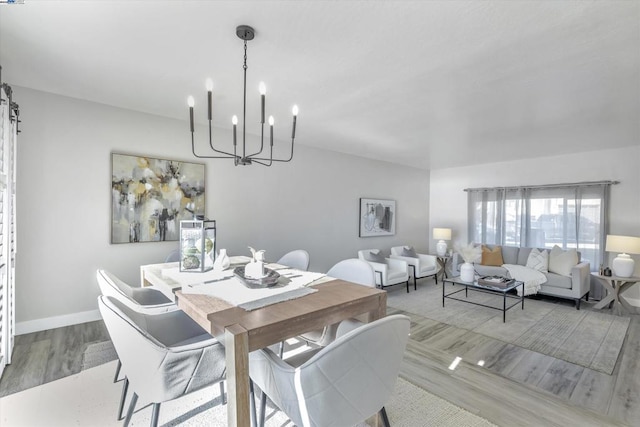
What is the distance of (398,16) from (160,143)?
2.94 metres

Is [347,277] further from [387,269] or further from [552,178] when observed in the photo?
[552,178]

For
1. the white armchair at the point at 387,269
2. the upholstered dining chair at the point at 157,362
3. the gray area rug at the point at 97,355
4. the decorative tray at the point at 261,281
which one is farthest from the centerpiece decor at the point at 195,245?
the white armchair at the point at 387,269

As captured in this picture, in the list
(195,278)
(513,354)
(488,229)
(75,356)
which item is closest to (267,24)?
(195,278)

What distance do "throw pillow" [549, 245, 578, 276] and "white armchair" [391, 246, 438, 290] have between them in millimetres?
1735

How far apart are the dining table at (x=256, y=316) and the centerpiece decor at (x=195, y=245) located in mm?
236

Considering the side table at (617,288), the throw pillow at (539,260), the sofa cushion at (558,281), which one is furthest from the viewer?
the throw pillow at (539,260)

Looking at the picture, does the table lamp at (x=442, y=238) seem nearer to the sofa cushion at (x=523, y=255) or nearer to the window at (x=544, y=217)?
the window at (x=544, y=217)

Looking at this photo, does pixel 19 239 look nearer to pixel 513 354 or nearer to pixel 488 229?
pixel 513 354

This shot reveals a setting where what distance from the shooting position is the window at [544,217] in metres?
4.75

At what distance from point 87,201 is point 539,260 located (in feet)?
20.2

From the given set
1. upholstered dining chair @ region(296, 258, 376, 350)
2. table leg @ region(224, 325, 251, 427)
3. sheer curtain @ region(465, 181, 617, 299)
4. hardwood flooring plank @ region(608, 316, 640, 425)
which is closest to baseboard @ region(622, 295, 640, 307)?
sheer curtain @ region(465, 181, 617, 299)

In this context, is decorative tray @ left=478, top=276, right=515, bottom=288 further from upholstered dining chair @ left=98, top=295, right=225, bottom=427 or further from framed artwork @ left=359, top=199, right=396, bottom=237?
upholstered dining chair @ left=98, top=295, right=225, bottom=427

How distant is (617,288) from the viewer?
13.0ft

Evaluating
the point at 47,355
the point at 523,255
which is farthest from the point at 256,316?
the point at 523,255
